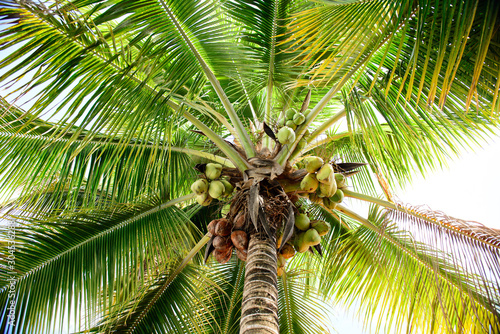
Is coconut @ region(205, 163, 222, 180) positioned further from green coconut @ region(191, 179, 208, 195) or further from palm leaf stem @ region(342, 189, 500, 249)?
palm leaf stem @ region(342, 189, 500, 249)

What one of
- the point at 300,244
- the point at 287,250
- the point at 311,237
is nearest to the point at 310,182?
the point at 311,237

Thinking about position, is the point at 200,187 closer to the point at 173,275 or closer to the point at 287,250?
the point at 287,250

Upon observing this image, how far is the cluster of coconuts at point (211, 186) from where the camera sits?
10.6ft

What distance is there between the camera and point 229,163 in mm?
3785

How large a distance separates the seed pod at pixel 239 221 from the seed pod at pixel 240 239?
1.9 inches

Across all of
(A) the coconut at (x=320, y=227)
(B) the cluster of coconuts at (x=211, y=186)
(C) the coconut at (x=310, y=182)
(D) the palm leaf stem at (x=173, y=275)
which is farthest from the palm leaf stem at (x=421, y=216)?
(D) the palm leaf stem at (x=173, y=275)

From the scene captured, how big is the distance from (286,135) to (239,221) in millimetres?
849

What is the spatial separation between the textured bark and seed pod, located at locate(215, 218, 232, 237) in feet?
0.76

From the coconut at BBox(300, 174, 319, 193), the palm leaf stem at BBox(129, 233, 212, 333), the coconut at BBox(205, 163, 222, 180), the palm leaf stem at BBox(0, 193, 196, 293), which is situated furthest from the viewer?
the palm leaf stem at BBox(129, 233, 212, 333)

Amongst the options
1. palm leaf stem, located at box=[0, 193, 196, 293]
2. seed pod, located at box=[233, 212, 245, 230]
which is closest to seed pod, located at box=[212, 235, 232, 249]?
seed pod, located at box=[233, 212, 245, 230]

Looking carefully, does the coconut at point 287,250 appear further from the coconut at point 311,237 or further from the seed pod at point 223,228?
the seed pod at point 223,228

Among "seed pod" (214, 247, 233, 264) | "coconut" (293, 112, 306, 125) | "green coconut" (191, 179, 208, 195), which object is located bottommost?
"seed pod" (214, 247, 233, 264)

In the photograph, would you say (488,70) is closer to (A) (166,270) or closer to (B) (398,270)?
(B) (398,270)

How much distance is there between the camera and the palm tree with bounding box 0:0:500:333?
2.63 m
